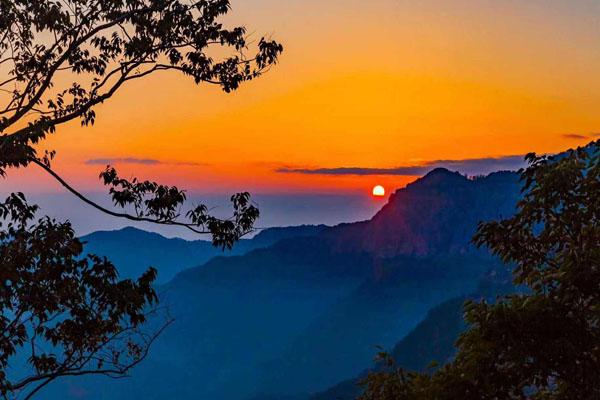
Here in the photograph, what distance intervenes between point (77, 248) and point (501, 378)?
9.10 metres

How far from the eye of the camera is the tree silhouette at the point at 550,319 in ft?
36.6

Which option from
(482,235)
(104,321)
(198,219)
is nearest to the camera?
(482,235)

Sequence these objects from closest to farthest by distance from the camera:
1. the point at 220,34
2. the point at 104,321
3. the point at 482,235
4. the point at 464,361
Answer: the point at 464,361 → the point at 482,235 → the point at 104,321 → the point at 220,34

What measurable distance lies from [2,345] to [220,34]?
9991 mm

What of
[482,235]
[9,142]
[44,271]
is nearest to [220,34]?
[9,142]

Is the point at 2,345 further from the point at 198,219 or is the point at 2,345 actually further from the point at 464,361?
the point at 464,361

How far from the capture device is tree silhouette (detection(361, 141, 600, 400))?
11.2m

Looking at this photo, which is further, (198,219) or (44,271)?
(198,219)

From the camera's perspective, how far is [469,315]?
11.9m

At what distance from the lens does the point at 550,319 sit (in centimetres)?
1143

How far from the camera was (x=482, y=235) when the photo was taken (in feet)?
44.1

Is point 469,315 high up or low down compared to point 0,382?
up

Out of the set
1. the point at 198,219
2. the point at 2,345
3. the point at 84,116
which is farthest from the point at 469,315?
the point at 84,116

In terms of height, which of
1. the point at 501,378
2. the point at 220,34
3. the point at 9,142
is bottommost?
the point at 501,378
